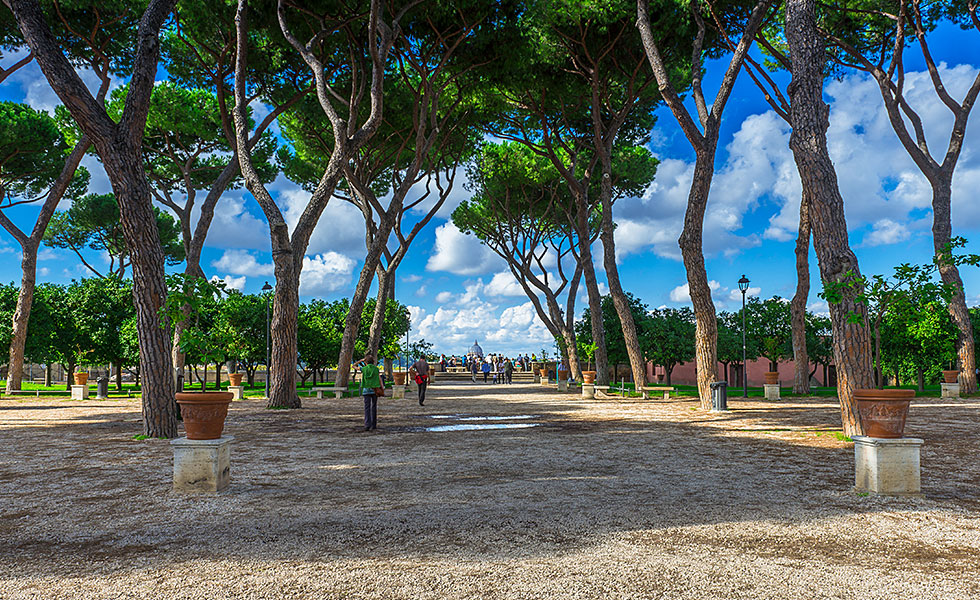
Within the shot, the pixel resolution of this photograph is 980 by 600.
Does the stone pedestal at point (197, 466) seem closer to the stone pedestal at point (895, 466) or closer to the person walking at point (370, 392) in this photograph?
the person walking at point (370, 392)

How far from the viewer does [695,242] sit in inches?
551

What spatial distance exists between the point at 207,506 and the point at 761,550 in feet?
13.1

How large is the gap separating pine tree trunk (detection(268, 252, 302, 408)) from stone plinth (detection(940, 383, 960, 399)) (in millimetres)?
18180

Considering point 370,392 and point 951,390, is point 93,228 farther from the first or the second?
point 951,390

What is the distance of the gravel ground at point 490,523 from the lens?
3227 millimetres

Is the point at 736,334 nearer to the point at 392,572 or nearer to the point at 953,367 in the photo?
the point at 953,367

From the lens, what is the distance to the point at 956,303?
19094mm

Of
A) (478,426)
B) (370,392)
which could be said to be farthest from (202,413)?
(478,426)

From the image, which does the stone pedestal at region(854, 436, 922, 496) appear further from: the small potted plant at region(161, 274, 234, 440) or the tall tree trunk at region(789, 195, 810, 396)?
the tall tree trunk at region(789, 195, 810, 396)

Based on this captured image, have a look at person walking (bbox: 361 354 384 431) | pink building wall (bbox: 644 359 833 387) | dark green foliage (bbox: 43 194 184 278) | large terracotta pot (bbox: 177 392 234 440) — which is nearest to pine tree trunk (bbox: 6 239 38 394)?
dark green foliage (bbox: 43 194 184 278)

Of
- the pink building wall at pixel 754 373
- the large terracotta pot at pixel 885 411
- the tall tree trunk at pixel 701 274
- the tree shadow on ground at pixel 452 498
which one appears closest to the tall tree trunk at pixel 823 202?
the tree shadow on ground at pixel 452 498

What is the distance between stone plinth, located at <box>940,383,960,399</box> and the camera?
17844 mm

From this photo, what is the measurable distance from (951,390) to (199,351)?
19844mm

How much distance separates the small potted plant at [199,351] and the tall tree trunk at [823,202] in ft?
24.6
